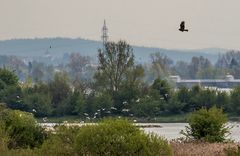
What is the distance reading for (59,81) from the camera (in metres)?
90.9

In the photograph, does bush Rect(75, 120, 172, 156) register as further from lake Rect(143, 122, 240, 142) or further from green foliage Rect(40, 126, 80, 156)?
lake Rect(143, 122, 240, 142)

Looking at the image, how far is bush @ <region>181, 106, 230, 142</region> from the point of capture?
109 feet

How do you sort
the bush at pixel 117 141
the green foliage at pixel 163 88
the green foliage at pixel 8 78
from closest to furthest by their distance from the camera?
1. the bush at pixel 117 141
2. the green foliage at pixel 163 88
3. the green foliage at pixel 8 78

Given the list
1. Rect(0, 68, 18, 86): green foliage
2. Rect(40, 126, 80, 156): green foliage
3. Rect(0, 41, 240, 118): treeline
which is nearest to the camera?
Rect(40, 126, 80, 156): green foliage

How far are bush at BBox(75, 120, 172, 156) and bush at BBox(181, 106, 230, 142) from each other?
13.2m

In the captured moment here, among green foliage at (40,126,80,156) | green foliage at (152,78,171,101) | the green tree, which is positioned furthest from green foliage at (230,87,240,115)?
green foliage at (40,126,80,156)

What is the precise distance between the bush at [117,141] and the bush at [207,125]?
13160 millimetres

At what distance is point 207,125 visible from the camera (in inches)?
1318

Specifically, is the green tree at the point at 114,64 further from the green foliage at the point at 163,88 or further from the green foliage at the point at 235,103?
the green foliage at the point at 235,103

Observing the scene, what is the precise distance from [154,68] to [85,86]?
71310mm

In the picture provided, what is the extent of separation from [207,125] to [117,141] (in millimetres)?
14254

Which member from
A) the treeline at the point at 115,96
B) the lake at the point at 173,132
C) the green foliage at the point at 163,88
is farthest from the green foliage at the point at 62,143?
the green foliage at the point at 163,88

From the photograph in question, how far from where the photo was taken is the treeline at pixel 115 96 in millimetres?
81625

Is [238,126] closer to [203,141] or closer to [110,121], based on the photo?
[203,141]
